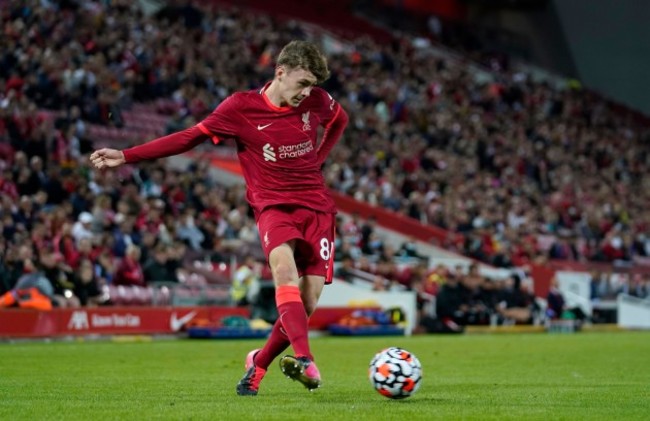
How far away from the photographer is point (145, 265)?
22.8 meters

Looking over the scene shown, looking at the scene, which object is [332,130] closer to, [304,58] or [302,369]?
[304,58]

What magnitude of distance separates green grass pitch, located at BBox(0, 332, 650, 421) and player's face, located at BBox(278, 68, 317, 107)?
232cm

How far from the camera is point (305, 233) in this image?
9.22 metres

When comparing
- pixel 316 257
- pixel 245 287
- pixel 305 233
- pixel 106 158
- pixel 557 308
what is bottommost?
pixel 557 308

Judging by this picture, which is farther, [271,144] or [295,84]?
[271,144]

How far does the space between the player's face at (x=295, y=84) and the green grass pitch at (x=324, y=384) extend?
232 centimetres

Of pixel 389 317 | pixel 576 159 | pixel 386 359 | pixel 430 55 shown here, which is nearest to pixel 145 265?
pixel 389 317

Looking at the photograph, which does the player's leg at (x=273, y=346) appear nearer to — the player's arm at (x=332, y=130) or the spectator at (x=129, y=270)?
the player's arm at (x=332, y=130)

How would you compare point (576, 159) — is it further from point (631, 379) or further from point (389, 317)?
point (631, 379)

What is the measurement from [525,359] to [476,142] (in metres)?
Result: 24.6

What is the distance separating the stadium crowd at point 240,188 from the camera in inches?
902

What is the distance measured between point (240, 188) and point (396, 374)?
20.3 metres

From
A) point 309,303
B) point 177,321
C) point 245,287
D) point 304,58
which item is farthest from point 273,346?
point 245,287

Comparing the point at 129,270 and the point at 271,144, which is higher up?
the point at 271,144
